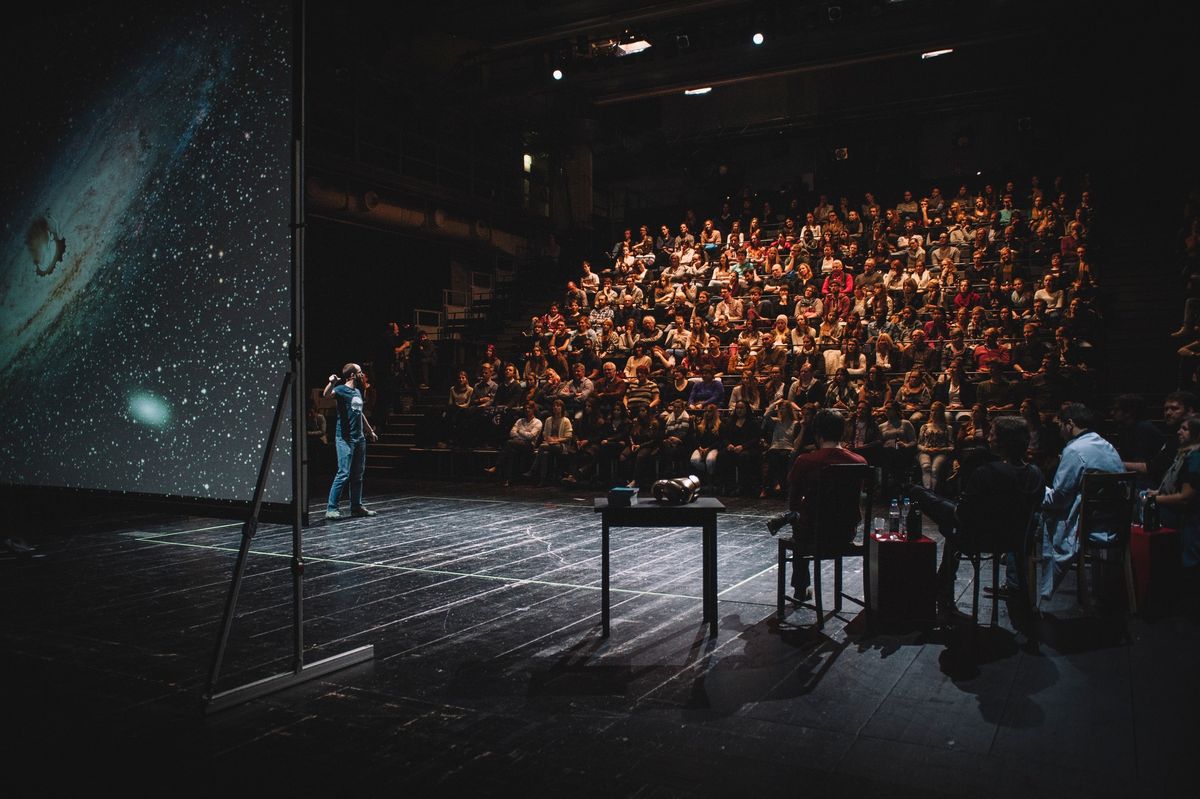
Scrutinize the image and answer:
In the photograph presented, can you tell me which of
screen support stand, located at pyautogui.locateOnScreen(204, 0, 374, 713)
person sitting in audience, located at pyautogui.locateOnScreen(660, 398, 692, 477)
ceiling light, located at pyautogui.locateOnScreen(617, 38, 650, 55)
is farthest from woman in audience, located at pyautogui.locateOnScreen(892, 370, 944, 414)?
ceiling light, located at pyautogui.locateOnScreen(617, 38, 650, 55)

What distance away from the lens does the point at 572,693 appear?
10.0ft

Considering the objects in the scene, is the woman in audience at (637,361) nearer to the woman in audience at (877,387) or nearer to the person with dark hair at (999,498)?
the woman in audience at (877,387)

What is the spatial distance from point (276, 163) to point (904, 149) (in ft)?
59.5

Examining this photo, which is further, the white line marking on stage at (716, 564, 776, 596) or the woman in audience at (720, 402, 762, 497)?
the woman in audience at (720, 402, 762, 497)

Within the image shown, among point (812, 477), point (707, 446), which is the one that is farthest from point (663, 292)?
point (812, 477)

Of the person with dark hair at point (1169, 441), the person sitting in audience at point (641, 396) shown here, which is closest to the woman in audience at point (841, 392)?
the person sitting in audience at point (641, 396)

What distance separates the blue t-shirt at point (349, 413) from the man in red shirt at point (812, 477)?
4574mm

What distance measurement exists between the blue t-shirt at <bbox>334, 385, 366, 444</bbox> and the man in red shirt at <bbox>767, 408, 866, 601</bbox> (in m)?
4.57

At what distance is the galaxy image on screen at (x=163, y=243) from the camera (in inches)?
113

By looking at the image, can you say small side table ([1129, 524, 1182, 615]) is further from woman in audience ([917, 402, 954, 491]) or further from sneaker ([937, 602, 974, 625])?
woman in audience ([917, 402, 954, 491])

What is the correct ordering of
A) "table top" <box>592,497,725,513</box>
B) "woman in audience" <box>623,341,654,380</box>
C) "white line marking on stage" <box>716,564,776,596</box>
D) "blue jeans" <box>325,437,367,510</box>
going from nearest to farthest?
"table top" <box>592,497,725,513</box>
"white line marking on stage" <box>716,564,776,596</box>
"blue jeans" <box>325,437,367,510</box>
"woman in audience" <box>623,341,654,380</box>

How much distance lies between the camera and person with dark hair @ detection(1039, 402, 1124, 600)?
14.6 feet

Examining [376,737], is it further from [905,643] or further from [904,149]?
[904,149]

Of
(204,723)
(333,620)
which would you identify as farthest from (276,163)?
(333,620)
